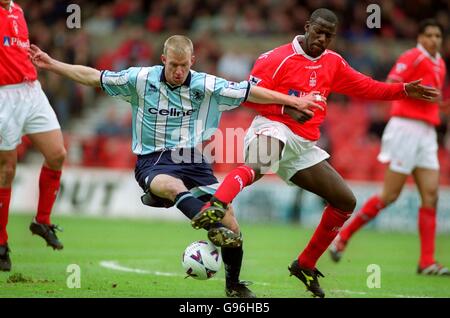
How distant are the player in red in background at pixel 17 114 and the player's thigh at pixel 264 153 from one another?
7.78ft

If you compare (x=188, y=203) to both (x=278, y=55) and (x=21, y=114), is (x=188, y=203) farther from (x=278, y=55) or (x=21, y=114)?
(x=21, y=114)

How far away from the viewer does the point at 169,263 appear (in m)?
10.4

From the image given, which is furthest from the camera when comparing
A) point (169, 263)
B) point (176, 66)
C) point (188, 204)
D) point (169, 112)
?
point (169, 263)

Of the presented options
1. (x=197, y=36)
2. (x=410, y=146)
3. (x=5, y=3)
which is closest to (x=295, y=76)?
(x=5, y=3)

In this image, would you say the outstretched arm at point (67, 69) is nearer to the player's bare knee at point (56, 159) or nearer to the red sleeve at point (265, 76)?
the red sleeve at point (265, 76)

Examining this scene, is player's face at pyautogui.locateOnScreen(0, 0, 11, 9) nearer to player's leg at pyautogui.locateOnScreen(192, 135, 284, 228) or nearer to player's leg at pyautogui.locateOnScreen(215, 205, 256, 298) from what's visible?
player's leg at pyautogui.locateOnScreen(192, 135, 284, 228)

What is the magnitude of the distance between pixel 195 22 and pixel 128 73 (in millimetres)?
15007

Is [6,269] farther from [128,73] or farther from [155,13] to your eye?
[155,13]

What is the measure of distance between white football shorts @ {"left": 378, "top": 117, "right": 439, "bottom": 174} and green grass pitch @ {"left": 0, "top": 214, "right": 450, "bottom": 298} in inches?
50.5

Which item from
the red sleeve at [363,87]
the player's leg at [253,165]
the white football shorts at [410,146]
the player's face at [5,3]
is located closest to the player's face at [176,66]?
the player's leg at [253,165]

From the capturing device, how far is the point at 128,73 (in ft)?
25.2

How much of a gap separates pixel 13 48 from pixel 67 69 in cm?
140

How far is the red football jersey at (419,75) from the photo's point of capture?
10625 millimetres
